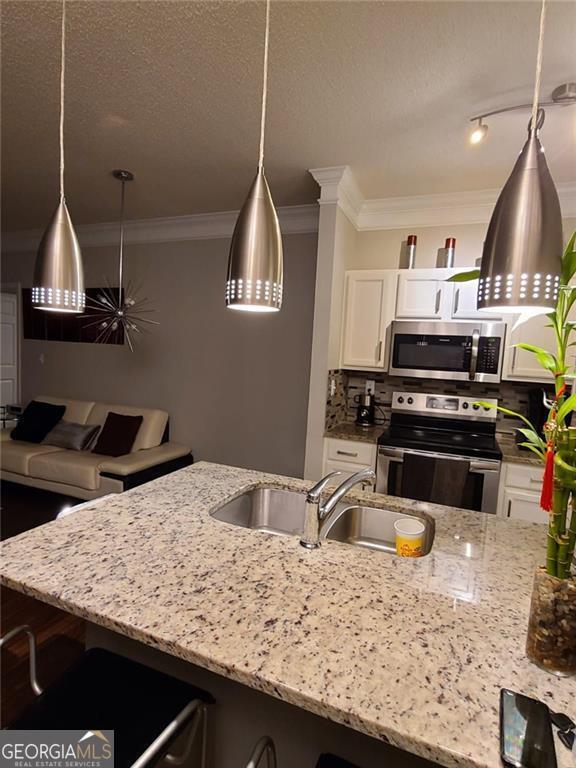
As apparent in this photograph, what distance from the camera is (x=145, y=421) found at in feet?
13.2

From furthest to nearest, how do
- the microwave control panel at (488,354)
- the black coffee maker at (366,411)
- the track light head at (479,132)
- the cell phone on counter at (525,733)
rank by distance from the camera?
1. the black coffee maker at (366,411)
2. the microwave control panel at (488,354)
3. the track light head at (479,132)
4. the cell phone on counter at (525,733)

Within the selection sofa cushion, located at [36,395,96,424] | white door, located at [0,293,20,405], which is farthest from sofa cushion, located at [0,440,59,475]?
white door, located at [0,293,20,405]

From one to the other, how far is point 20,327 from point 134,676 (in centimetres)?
504

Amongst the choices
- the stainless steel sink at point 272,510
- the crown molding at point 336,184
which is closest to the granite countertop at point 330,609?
the stainless steel sink at point 272,510

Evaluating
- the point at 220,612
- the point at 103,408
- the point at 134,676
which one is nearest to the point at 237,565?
the point at 220,612

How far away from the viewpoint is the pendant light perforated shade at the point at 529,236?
0.72 metres

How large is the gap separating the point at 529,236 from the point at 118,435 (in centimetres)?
387

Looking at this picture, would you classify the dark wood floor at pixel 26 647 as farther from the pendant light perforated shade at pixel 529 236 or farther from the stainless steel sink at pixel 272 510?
the pendant light perforated shade at pixel 529 236

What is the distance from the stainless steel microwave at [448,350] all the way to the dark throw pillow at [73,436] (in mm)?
3083

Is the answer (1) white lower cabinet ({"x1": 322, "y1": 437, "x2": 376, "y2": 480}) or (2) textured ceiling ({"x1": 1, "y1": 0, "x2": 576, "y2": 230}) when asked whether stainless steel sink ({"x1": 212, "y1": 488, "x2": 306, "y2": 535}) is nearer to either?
(1) white lower cabinet ({"x1": 322, "y1": 437, "x2": 376, "y2": 480})

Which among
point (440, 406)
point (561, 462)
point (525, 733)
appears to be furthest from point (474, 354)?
point (525, 733)

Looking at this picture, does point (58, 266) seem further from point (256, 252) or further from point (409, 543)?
point (409, 543)

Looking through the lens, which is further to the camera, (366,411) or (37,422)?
(37,422)

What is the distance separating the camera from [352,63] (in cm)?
170
